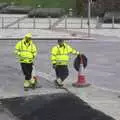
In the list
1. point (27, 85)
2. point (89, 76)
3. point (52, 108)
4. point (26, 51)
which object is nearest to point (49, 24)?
point (89, 76)

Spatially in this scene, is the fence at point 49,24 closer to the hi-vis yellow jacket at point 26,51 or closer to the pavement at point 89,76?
the pavement at point 89,76

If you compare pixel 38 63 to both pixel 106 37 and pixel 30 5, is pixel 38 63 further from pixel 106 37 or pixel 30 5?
pixel 30 5

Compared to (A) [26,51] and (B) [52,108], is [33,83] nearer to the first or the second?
(A) [26,51]

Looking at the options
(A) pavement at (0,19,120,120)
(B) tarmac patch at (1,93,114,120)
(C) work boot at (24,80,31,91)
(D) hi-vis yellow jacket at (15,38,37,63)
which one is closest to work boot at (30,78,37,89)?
(C) work boot at (24,80,31,91)

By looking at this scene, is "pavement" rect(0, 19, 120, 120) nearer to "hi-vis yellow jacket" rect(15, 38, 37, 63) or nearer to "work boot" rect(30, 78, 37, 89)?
"work boot" rect(30, 78, 37, 89)

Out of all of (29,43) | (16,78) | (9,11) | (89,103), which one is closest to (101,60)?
(16,78)

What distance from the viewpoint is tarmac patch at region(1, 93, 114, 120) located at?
14195mm

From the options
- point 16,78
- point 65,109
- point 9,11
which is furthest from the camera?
point 9,11

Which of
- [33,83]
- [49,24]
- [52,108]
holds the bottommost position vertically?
[49,24]

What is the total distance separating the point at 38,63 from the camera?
2405cm

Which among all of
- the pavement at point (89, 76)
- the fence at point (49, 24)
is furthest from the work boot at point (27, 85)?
the fence at point (49, 24)

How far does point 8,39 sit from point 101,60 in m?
12.4

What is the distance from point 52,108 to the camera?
15.1 meters

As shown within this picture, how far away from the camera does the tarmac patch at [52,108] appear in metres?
14.2
